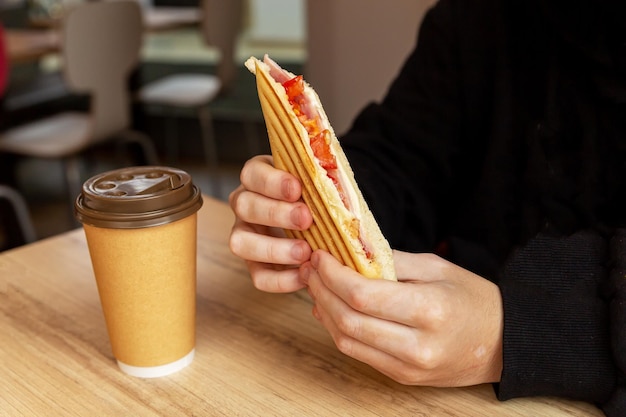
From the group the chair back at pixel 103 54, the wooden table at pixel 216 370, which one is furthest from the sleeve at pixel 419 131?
the chair back at pixel 103 54

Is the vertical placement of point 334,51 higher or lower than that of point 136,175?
lower

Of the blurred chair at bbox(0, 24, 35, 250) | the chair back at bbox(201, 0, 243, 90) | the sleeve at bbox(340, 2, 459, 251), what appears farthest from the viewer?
the chair back at bbox(201, 0, 243, 90)

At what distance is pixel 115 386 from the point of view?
76 cm

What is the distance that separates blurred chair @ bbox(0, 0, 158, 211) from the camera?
2.97 metres

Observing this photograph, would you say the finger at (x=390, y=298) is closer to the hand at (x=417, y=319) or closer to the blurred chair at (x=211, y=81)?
the hand at (x=417, y=319)

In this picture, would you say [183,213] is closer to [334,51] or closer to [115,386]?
[115,386]

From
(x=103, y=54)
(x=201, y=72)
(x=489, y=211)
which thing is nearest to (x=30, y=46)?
(x=103, y=54)

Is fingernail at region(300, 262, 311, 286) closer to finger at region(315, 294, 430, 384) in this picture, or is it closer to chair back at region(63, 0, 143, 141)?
finger at region(315, 294, 430, 384)

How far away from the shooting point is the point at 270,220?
0.79m

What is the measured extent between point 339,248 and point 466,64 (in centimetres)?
61

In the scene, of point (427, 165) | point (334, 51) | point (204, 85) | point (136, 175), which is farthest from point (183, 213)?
point (204, 85)

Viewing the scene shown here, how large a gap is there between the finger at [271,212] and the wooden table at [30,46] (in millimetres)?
2463

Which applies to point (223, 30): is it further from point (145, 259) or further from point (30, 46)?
point (145, 259)

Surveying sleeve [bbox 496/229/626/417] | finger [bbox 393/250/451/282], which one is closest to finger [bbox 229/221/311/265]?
finger [bbox 393/250/451/282]
